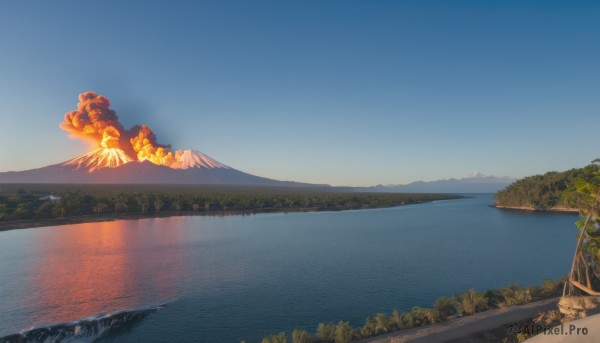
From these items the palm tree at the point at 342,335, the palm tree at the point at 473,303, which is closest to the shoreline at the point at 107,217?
the palm tree at the point at 342,335

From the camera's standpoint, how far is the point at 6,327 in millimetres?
21453

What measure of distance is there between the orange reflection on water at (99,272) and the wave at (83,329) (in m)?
1.27

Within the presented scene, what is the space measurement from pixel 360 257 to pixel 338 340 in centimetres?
2505

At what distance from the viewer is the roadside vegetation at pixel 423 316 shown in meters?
16.7

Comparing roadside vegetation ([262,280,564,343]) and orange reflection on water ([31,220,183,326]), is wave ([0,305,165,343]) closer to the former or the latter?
orange reflection on water ([31,220,183,326])

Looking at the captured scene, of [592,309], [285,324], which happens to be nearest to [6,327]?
[285,324]

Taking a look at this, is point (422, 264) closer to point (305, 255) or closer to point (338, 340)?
point (305, 255)

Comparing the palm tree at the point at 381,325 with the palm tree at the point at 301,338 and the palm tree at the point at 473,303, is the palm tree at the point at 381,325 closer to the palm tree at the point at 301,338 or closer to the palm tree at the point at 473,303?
the palm tree at the point at 301,338

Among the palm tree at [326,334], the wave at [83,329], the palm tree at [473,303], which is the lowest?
the wave at [83,329]

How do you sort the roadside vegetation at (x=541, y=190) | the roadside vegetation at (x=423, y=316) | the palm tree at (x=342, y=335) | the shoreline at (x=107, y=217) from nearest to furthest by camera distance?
the palm tree at (x=342, y=335), the roadside vegetation at (x=423, y=316), the shoreline at (x=107, y=217), the roadside vegetation at (x=541, y=190)

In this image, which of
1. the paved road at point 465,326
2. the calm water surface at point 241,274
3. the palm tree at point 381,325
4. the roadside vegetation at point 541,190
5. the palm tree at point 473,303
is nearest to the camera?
the paved road at point 465,326

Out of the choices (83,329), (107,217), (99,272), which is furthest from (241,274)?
(107,217)

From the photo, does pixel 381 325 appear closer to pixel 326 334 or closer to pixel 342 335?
pixel 342 335

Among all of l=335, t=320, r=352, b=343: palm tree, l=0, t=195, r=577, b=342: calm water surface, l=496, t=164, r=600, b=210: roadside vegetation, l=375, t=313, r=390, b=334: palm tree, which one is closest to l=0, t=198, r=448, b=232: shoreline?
l=0, t=195, r=577, b=342: calm water surface
